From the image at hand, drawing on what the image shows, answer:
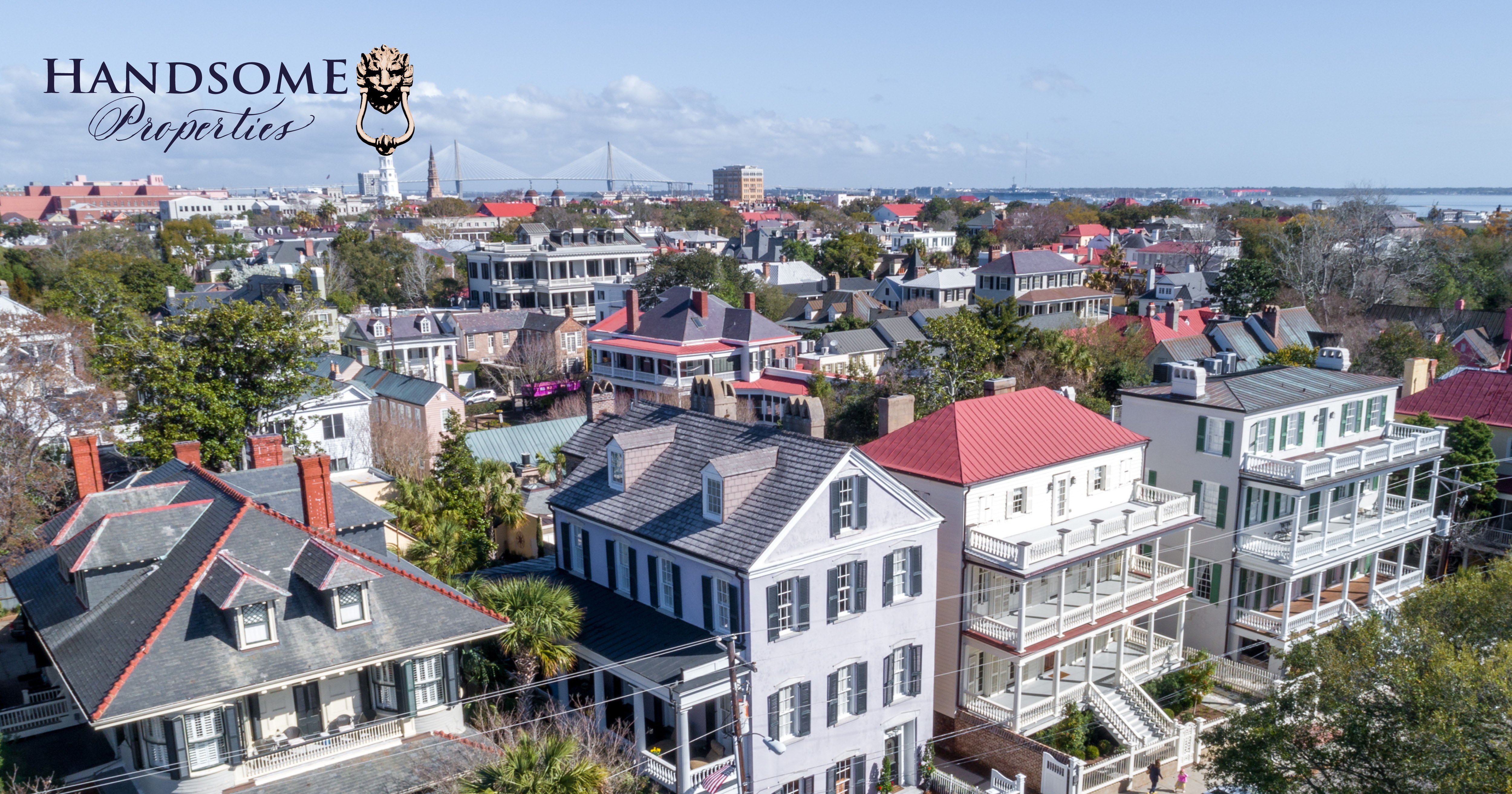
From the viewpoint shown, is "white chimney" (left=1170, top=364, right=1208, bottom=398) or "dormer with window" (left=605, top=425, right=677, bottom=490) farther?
"white chimney" (left=1170, top=364, right=1208, bottom=398)

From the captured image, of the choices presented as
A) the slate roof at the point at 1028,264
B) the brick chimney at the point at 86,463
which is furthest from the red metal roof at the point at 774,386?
the slate roof at the point at 1028,264

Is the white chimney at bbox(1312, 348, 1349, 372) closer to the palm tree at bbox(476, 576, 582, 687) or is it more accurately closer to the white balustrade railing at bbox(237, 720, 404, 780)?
the palm tree at bbox(476, 576, 582, 687)

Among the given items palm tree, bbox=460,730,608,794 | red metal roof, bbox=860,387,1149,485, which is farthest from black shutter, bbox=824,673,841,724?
palm tree, bbox=460,730,608,794

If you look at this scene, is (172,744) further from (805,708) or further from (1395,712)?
(1395,712)

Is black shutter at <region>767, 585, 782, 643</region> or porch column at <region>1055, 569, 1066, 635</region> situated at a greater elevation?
black shutter at <region>767, 585, 782, 643</region>

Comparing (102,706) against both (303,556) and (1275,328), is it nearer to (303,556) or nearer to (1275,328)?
(303,556)

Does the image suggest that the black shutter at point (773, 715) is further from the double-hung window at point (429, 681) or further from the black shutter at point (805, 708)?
the double-hung window at point (429, 681)

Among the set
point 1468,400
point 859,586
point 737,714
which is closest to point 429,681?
point 737,714
